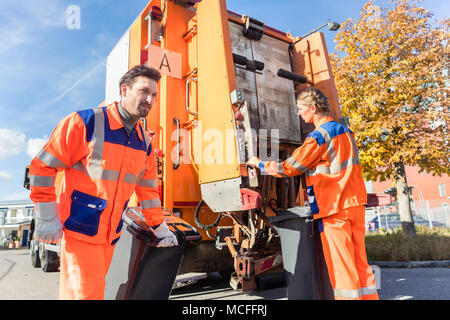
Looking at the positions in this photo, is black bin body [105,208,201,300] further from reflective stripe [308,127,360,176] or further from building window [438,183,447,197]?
building window [438,183,447,197]

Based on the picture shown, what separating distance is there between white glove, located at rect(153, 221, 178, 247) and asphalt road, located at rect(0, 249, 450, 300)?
195cm

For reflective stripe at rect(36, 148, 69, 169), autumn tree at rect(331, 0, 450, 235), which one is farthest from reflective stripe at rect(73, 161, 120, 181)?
autumn tree at rect(331, 0, 450, 235)

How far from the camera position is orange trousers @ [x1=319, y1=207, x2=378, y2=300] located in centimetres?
193

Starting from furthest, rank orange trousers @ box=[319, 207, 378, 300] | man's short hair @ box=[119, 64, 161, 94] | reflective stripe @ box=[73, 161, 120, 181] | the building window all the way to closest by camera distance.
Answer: the building window → orange trousers @ box=[319, 207, 378, 300] → man's short hair @ box=[119, 64, 161, 94] → reflective stripe @ box=[73, 161, 120, 181]

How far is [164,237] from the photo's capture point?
1.87 m

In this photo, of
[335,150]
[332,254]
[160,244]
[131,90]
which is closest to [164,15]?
[131,90]

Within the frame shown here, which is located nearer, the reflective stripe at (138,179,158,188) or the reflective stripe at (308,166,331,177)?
the reflective stripe at (138,179,158,188)

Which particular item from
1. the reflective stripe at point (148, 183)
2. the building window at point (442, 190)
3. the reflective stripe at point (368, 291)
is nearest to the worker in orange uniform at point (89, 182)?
the reflective stripe at point (148, 183)

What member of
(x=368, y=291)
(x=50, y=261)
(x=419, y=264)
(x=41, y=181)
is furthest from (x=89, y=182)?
(x=419, y=264)

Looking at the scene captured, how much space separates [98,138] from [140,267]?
807 millimetres

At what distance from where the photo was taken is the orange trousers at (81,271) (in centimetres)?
142

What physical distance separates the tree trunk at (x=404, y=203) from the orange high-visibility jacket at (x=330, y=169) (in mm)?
6583

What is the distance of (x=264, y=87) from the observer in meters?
3.66

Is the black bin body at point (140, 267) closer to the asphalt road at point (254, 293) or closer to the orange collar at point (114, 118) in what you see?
the orange collar at point (114, 118)
